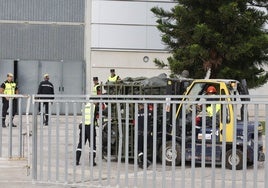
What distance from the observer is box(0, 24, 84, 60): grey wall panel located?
25000 mm

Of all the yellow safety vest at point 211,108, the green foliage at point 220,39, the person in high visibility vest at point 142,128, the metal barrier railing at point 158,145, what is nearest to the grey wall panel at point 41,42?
the green foliage at point 220,39

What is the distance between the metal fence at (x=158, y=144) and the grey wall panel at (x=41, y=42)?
1568cm

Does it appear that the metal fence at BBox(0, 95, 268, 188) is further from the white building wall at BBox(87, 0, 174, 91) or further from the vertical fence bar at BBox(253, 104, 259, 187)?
the white building wall at BBox(87, 0, 174, 91)

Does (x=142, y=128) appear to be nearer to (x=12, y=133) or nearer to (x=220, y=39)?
(x=12, y=133)

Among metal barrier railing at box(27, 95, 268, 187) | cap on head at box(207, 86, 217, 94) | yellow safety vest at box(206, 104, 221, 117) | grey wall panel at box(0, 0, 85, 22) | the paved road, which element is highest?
grey wall panel at box(0, 0, 85, 22)

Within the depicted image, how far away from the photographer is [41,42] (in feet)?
82.3

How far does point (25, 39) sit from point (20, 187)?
1675 cm

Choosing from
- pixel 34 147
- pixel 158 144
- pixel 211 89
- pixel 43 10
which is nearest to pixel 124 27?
pixel 43 10

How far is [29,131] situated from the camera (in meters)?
9.66

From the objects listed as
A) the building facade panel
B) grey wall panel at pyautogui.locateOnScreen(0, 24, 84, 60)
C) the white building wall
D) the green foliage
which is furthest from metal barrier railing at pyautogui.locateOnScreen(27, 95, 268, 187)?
grey wall panel at pyautogui.locateOnScreen(0, 24, 84, 60)

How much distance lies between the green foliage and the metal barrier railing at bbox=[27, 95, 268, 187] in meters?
9.06

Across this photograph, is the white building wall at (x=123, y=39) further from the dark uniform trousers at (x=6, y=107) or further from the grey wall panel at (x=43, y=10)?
the dark uniform trousers at (x=6, y=107)

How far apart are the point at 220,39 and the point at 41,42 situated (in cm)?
971

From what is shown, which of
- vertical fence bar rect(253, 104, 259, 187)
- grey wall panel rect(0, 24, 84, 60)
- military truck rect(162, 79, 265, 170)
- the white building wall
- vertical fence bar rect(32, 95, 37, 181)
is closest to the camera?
vertical fence bar rect(253, 104, 259, 187)
